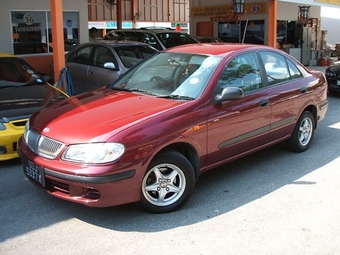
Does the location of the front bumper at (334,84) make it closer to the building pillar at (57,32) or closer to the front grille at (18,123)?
the building pillar at (57,32)

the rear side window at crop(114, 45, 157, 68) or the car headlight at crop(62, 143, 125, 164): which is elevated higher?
the rear side window at crop(114, 45, 157, 68)

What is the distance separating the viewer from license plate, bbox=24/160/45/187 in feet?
12.3

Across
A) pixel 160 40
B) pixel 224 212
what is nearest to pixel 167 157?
pixel 224 212

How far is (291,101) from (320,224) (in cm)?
206

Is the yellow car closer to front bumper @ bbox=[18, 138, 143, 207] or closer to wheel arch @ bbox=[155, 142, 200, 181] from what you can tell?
front bumper @ bbox=[18, 138, 143, 207]

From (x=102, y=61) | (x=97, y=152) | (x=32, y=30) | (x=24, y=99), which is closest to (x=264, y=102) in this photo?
(x=97, y=152)

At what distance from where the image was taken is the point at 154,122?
3824 mm

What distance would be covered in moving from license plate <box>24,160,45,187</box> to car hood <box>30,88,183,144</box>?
32cm

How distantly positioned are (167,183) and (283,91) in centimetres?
225

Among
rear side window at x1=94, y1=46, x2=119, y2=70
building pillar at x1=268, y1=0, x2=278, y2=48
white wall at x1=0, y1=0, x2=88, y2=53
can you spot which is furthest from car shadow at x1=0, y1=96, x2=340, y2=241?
white wall at x1=0, y1=0, x2=88, y2=53

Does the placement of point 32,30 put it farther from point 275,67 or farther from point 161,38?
point 275,67

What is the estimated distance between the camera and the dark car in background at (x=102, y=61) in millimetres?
8305

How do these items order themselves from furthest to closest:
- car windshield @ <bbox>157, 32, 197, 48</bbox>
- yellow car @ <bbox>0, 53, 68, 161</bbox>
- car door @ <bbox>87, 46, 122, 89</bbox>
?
car windshield @ <bbox>157, 32, 197, 48</bbox>, car door @ <bbox>87, 46, 122, 89</bbox>, yellow car @ <bbox>0, 53, 68, 161</bbox>

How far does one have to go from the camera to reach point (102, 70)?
27.9 ft
